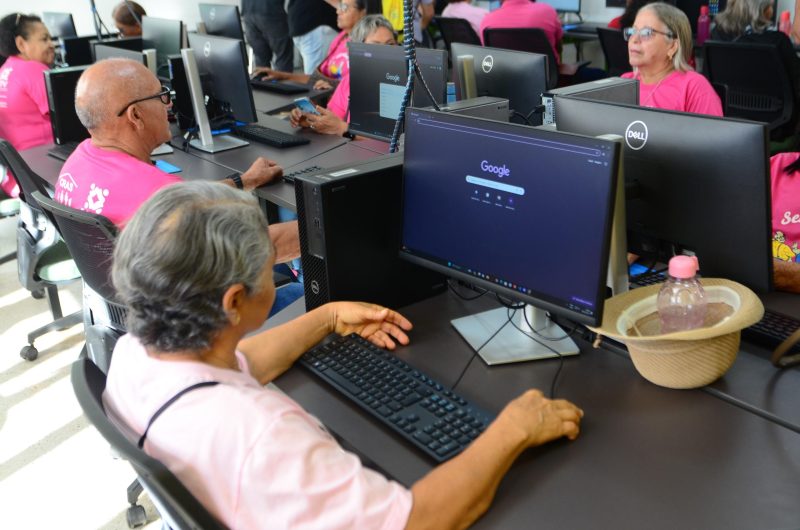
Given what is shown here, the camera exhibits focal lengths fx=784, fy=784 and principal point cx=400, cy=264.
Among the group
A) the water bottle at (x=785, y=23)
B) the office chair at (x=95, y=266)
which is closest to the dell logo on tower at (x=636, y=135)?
the office chair at (x=95, y=266)

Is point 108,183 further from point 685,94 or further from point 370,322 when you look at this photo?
point 685,94

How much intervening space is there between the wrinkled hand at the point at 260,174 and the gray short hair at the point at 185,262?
1665 millimetres

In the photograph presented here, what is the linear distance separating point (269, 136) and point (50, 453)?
1.56 m

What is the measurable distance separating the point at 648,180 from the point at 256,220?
830 mm

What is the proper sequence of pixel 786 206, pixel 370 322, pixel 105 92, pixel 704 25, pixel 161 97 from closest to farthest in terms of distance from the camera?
pixel 370 322
pixel 786 206
pixel 105 92
pixel 161 97
pixel 704 25

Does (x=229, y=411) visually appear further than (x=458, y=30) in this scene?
No

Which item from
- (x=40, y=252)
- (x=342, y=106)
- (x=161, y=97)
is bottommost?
(x=40, y=252)

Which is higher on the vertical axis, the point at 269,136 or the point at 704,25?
the point at 704,25

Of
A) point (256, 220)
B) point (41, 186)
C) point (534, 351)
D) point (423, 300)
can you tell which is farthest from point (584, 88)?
point (41, 186)

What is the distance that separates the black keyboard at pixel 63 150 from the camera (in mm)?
3447

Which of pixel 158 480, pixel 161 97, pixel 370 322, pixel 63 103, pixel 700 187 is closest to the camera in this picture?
pixel 158 480

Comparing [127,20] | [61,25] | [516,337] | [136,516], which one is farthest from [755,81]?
[61,25]

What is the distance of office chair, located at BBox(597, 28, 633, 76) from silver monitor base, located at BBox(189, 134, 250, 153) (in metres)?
2.52

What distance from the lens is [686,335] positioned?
1.29 metres
